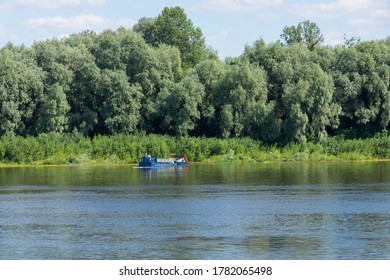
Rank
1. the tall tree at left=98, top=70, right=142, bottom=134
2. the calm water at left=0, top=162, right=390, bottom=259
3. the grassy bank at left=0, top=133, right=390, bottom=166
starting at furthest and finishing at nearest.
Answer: the tall tree at left=98, top=70, right=142, bottom=134, the grassy bank at left=0, top=133, right=390, bottom=166, the calm water at left=0, top=162, right=390, bottom=259

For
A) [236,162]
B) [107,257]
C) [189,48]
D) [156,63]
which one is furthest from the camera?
[189,48]

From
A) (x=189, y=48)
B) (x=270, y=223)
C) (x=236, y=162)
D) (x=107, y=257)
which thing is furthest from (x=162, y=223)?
(x=189, y=48)

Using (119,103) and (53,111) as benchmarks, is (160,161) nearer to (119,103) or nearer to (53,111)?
(119,103)

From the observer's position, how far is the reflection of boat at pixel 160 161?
81.9m

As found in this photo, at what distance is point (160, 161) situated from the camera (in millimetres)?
84438

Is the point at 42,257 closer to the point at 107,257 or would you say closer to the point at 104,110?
the point at 107,257

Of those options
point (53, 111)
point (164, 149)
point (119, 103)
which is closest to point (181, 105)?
point (119, 103)

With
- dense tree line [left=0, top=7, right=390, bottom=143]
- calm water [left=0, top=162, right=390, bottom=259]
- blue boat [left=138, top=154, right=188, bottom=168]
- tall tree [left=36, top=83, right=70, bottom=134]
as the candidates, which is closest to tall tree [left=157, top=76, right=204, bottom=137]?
dense tree line [left=0, top=7, right=390, bottom=143]

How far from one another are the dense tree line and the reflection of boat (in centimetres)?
798

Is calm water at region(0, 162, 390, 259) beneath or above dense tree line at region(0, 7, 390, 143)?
beneath

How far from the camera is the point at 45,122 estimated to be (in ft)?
301

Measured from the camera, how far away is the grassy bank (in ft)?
283

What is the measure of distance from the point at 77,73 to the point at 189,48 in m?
25.9

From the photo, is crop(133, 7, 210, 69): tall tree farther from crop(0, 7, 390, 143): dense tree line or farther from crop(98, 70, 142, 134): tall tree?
crop(98, 70, 142, 134): tall tree
